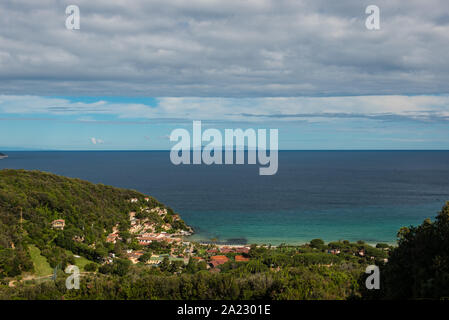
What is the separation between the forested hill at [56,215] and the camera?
22516 millimetres

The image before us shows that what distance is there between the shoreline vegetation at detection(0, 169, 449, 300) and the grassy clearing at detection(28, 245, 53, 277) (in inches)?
2.1

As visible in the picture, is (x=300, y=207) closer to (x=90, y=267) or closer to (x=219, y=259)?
(x=219, y=259)

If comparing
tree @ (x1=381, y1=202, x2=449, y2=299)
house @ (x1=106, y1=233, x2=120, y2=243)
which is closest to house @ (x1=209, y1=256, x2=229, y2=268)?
house @ (x1=106, y1=233, x2=120, y2=243)

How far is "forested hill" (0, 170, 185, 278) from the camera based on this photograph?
22516mm

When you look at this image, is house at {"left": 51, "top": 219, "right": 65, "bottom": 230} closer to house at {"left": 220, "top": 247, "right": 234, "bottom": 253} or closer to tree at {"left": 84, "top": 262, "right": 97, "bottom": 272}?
tree at {"left": 84, "top": 262, "right": 97, "bottom": 272}

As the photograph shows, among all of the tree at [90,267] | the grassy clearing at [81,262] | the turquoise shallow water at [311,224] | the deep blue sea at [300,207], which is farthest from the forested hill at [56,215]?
the deep blue sea at [300,207]

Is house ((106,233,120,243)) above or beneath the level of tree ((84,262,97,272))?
above

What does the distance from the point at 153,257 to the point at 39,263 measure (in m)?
7.59

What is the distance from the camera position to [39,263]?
21.4 meters

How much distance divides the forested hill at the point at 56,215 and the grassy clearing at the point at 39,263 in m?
0.37

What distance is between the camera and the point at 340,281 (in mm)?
13625

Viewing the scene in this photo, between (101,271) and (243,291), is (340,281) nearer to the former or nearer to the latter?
(243,291)

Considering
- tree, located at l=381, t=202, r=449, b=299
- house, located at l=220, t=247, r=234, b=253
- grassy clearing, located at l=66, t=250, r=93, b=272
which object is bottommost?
house, located at l=220, t=247, r=234, b=253
